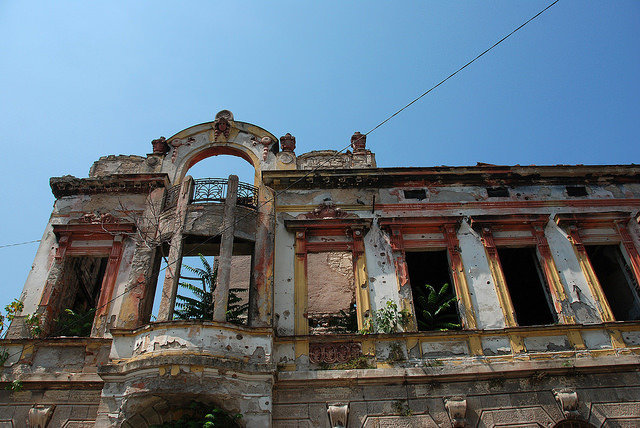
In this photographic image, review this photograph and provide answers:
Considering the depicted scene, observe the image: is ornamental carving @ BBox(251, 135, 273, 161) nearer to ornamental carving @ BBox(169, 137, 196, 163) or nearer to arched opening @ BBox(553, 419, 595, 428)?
ornamental carving @ BBox(169, 137, 196, 163)

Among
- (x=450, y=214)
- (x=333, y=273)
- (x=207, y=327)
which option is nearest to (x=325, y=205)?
(x=450, y=214)


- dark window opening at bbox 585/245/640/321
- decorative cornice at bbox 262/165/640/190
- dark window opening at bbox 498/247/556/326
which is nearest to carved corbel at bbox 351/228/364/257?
decorative cornice at bbox 262/165/640/190

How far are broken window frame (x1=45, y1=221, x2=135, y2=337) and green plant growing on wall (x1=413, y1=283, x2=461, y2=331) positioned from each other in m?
6.62

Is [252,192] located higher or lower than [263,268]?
higher

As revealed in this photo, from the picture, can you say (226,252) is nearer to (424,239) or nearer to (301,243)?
(301,243)

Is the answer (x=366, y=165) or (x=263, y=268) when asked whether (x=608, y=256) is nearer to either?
(x=366, y=165)

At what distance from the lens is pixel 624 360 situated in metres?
9.55

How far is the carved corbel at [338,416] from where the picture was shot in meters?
8.95

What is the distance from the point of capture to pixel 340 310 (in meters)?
11.3

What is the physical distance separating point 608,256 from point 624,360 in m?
3.33

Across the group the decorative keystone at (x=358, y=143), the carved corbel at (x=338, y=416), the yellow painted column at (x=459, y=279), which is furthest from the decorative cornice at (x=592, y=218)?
the carved corbel at (x=338, y=416)

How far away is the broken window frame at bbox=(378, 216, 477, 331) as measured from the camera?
35.7 ft

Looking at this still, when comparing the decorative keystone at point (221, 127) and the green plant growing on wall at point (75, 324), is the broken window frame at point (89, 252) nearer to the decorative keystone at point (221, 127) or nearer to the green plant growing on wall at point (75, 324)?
the green plant growing on wall at point (75, 324)

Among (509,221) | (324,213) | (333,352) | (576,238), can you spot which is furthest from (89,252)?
(576,238)
